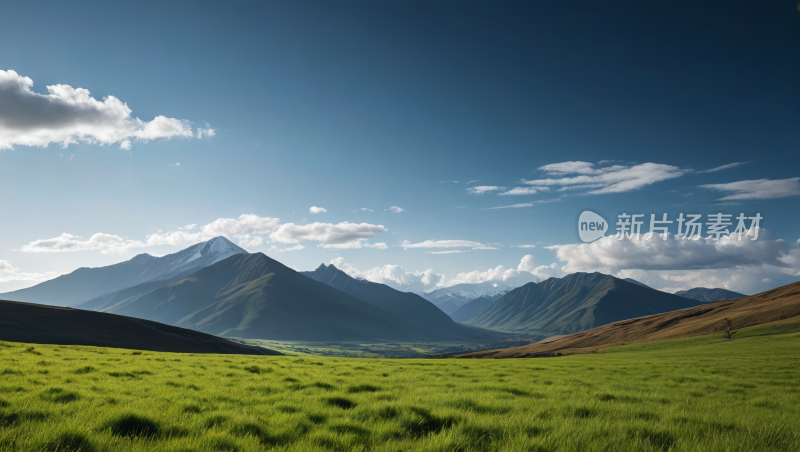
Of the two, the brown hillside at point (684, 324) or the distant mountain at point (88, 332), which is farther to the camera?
the brown hillside at point (684, 324)

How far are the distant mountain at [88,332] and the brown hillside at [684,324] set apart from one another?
344ft

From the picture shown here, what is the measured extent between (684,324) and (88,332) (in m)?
207

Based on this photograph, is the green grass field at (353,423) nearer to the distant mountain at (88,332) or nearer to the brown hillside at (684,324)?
the distant mountain at (88,332)

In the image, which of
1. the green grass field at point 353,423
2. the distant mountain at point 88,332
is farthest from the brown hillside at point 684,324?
the green grass field at point 353,423

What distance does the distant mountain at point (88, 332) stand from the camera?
88644 millimetres

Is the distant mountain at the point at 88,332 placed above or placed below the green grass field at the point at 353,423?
below

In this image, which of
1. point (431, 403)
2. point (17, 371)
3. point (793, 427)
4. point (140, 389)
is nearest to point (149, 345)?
point (17, 371)

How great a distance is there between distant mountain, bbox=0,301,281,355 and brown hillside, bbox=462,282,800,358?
344ft

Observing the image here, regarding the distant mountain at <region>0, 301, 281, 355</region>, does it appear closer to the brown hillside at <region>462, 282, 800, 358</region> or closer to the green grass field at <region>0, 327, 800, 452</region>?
the green grass field at <region>0, 327, 800, 452</region>

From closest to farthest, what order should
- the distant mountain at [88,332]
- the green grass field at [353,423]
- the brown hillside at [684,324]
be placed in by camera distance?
the green grass field at [353,423] < the distant mountain at [88,332] < the brown hillside at [684,324]

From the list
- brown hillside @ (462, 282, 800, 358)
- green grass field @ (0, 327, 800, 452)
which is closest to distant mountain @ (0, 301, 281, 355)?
green grass field @ (0, 327, 800, 452)

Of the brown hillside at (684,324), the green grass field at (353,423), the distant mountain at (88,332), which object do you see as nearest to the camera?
the green grass field at (353,423)

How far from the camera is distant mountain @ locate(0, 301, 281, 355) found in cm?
8864

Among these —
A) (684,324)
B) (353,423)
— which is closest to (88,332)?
(353,423)
